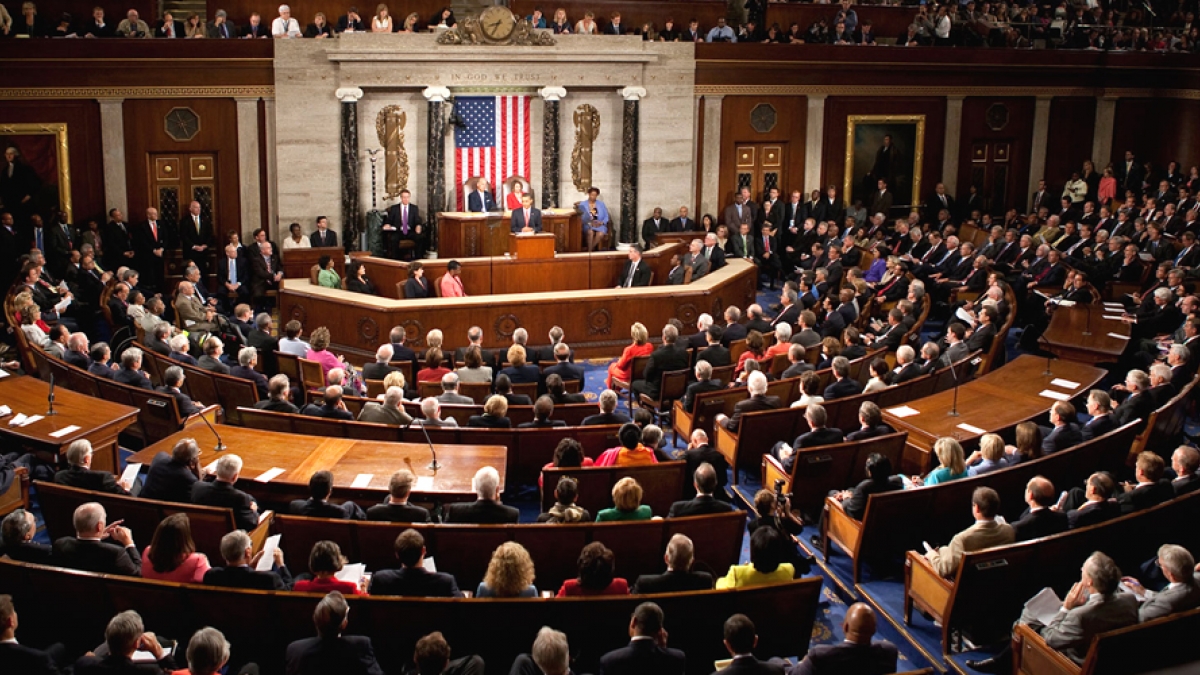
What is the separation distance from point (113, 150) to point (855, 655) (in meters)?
13.7

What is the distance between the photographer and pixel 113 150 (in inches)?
609

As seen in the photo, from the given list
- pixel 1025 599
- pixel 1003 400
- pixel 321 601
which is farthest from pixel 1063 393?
pixel 321 601

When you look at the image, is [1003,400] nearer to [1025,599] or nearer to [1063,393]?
[1063,393]

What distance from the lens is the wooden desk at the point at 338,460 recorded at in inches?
273

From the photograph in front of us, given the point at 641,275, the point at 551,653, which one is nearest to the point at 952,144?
the point at 641,275

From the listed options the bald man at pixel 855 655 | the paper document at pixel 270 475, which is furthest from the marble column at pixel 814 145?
the bald man at pixel 855 655

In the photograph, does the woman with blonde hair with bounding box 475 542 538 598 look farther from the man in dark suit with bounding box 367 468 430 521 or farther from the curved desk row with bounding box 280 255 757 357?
the curved desk row with bounding box 280 255 757 357

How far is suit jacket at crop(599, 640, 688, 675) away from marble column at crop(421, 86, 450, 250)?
12174mm

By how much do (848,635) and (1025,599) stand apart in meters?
1.86

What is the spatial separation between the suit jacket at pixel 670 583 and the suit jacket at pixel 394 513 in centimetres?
146

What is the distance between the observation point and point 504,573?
543 centimetres

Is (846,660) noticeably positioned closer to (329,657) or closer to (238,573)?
(329,657)

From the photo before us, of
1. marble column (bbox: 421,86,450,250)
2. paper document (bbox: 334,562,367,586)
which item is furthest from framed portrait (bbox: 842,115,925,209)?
paper document (bbox: 334,562,367,586)

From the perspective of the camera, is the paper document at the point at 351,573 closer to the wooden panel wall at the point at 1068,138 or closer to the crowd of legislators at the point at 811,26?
the crowd of legislators at the point at 811,26
